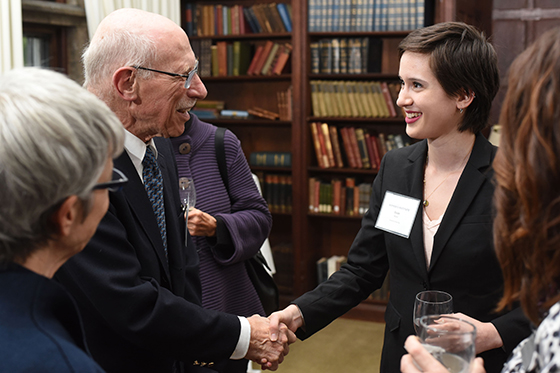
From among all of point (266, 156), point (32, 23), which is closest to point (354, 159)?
point (266, 156)

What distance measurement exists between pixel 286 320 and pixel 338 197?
281 centimetres

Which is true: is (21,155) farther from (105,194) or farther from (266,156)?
(266,156)

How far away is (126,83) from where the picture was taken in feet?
5.19

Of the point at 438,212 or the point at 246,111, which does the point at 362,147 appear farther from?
the point at 438,212

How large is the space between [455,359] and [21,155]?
85 cm

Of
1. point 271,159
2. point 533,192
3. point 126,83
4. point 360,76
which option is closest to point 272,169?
point 271,159

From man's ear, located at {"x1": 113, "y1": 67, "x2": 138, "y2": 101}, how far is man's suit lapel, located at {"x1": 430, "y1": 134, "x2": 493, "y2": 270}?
1006 millimetres

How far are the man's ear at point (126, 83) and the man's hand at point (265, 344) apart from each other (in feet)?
2.63

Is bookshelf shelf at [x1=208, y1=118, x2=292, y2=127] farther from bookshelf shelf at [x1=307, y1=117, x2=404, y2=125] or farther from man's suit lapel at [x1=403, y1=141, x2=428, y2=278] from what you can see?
man's suit lapel at [x1=403, y1=141, x2=428, y2=278]

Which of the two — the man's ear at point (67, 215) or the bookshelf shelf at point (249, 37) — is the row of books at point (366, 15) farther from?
the man's ear at point (67, 215)

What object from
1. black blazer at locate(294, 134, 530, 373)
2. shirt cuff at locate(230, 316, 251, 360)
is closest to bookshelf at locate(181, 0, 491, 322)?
black blazer at locate(294, 134, 530, 373)

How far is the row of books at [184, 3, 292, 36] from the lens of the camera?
4.61 metres

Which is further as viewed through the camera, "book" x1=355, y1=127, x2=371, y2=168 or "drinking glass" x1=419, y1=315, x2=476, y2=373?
"book" x1=355, y1=127, x2=371, y2=168

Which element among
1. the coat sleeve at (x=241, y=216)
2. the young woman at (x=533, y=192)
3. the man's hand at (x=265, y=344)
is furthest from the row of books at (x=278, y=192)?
the young woman at (x=533, y=192)
